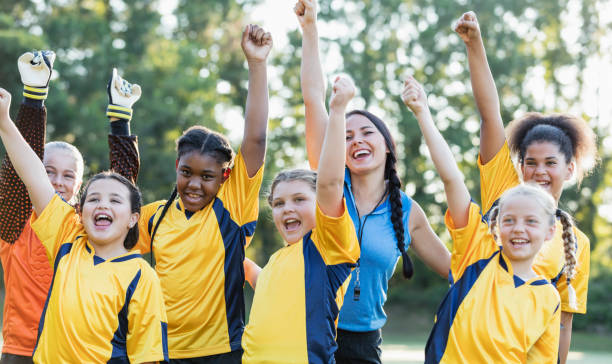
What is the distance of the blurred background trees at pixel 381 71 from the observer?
2189 cm

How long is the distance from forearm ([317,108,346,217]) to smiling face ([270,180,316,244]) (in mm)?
428

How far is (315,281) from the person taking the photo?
2.95 m

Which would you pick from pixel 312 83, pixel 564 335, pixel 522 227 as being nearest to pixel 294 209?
pixel 312 83

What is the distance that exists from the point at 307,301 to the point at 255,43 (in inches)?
52.1

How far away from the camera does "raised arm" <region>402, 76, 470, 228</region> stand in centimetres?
291

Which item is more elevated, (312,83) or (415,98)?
(312,83)

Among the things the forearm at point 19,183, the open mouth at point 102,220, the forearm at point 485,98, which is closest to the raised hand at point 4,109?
the forearm at point 19,183

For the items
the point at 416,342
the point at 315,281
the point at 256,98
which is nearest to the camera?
the point at 315,281

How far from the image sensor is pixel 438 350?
2.85 m

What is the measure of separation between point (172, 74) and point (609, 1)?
649 inches

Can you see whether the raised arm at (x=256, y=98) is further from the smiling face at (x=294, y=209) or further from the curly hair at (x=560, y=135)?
the curly hair at (x=560, y=135)

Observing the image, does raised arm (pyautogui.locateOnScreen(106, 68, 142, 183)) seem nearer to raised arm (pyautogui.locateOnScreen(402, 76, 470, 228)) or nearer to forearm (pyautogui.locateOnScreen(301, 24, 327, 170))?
forearm (pyautogui.locateOnScreen(301, 24, 327, 170))

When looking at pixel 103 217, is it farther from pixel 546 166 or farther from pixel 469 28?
pixel 546 166

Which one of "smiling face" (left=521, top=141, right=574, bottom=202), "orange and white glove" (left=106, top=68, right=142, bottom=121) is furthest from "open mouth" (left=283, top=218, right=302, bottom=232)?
"smiling face" (left=521, top=141, right=574, bottom=202)
